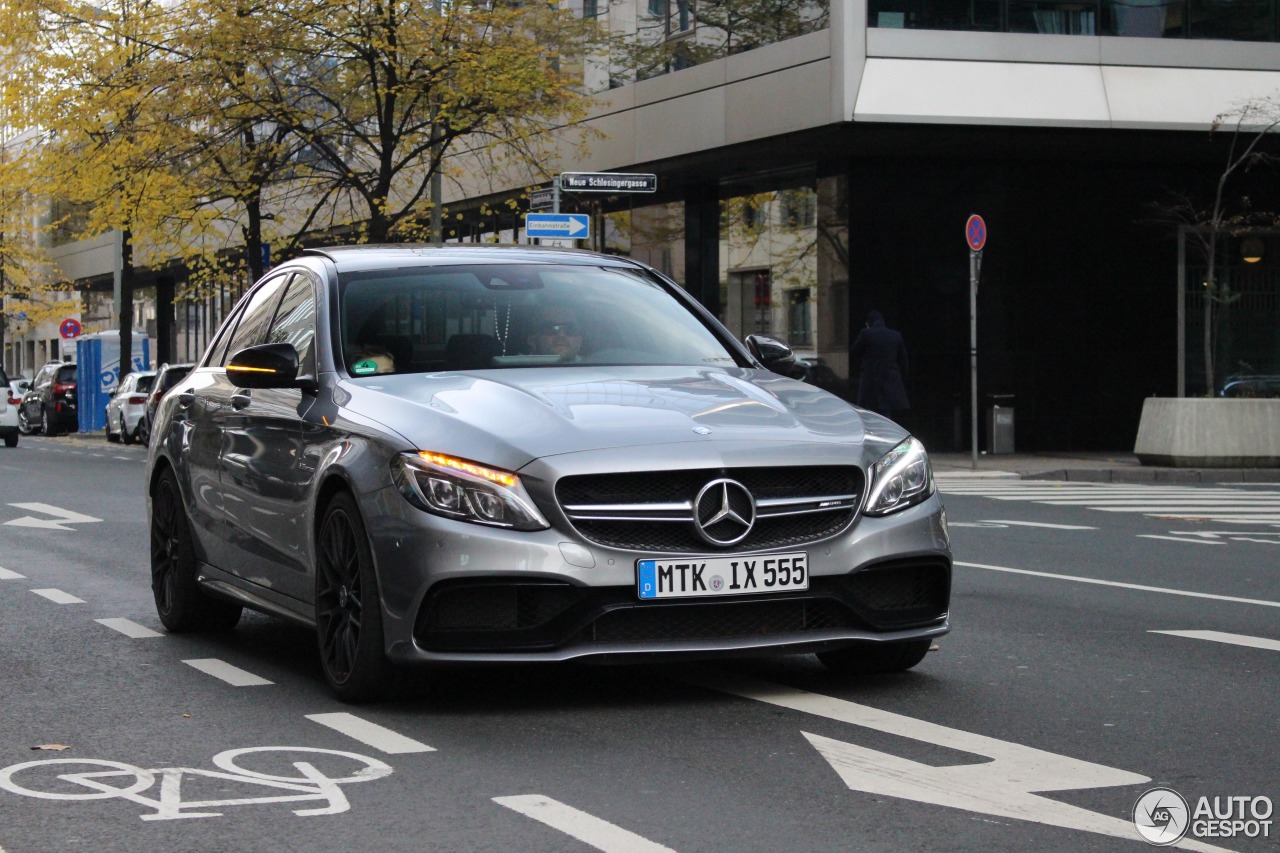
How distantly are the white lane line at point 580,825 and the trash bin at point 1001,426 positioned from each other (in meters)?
24.3

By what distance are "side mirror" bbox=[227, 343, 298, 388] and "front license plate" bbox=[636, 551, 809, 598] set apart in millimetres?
1840

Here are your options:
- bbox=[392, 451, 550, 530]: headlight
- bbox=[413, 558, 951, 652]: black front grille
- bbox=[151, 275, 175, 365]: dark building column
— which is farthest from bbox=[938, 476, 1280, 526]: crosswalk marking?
bbox=[151, 275, 175, 365]: dark building column

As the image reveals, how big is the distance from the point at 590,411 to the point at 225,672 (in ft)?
6.64

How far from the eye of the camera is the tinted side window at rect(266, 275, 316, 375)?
773cm

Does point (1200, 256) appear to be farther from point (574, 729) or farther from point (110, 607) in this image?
point (574, 729)

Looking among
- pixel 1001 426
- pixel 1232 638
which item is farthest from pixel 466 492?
pixel 1001 426

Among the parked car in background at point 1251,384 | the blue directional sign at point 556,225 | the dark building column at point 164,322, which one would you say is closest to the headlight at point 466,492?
the blue directional sign at point 556,225

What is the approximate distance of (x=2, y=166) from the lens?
38.4 m

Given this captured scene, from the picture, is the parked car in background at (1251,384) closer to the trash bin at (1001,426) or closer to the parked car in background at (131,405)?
the trash bin at (1001,426)

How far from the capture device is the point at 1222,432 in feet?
79.3

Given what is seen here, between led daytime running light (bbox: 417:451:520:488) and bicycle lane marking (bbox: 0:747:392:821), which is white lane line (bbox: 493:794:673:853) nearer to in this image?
bicycle lane marking (bbox: 0:747:392:821)

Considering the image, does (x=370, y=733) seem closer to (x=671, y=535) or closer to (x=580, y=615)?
(x=580, y=615)

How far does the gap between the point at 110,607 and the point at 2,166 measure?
30.5 metres

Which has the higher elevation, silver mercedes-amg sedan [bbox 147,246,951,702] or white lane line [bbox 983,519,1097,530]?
silver mercedes-amg sedan [bbox 147,246,951,702]
